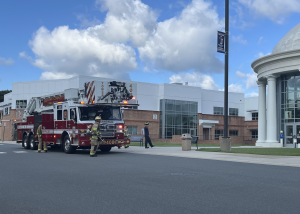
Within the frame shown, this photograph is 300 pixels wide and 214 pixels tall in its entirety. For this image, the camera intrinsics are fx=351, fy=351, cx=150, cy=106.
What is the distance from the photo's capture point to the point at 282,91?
1323 inches

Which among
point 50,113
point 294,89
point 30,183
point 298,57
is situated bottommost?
point 30,183

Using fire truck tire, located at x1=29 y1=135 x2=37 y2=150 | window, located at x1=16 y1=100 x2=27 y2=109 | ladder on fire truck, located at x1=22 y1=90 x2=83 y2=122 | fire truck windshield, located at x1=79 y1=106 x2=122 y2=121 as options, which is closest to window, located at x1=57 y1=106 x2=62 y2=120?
fire truck windshield, located at x1=79 y1=106 x2=122 y2=121

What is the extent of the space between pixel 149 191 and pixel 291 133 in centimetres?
2899

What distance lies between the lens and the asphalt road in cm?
570

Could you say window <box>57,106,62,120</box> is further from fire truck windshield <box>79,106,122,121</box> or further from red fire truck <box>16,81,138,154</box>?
fire truck windshield <box>79,106,122,121</box>

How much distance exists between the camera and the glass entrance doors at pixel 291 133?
32.3 metres

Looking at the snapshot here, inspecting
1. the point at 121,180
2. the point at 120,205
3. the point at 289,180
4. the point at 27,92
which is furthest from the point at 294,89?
the point at 27,92

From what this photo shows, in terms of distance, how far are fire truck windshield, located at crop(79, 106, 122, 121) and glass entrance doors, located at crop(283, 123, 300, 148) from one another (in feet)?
66.3

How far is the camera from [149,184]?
8.02 metres

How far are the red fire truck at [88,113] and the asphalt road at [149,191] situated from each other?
24.1 ft

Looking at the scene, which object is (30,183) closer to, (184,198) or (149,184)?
(149,184)

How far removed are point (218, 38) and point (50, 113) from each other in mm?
10550

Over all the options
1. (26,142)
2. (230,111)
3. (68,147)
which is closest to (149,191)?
(68,147)

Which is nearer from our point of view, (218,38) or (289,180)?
(289,180)
